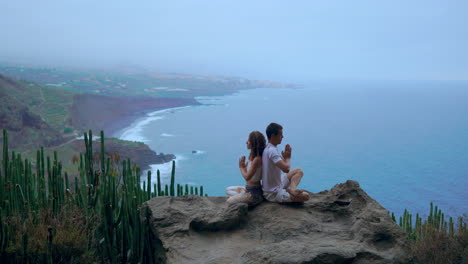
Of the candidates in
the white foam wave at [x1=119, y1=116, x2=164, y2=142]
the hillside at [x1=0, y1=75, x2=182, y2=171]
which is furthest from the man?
the white foam wave at [x1=119, y1=116, x2=164, y2=142]

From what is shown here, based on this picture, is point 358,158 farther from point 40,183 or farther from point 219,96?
point 40,183

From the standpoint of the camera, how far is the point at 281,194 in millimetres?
4500

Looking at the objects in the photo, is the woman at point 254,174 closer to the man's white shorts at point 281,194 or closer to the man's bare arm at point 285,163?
the man's white shorts at point 281,194

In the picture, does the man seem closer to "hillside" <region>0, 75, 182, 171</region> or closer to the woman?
the woman

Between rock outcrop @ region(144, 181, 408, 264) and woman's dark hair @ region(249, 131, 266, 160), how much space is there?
1.75 ft

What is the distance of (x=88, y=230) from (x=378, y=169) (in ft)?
67.8

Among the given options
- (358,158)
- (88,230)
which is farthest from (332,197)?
(358,158)

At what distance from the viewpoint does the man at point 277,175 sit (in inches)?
173

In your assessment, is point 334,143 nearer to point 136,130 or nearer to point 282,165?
point 136,130

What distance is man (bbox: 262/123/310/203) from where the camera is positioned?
4383 mm

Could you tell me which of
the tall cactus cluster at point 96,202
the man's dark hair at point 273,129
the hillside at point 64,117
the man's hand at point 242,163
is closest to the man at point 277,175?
the man's dark hair at point 273,129

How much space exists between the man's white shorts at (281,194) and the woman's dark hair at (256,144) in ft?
1.21

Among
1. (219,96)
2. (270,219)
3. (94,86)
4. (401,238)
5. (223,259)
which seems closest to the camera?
(223,259)

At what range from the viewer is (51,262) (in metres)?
3.98
